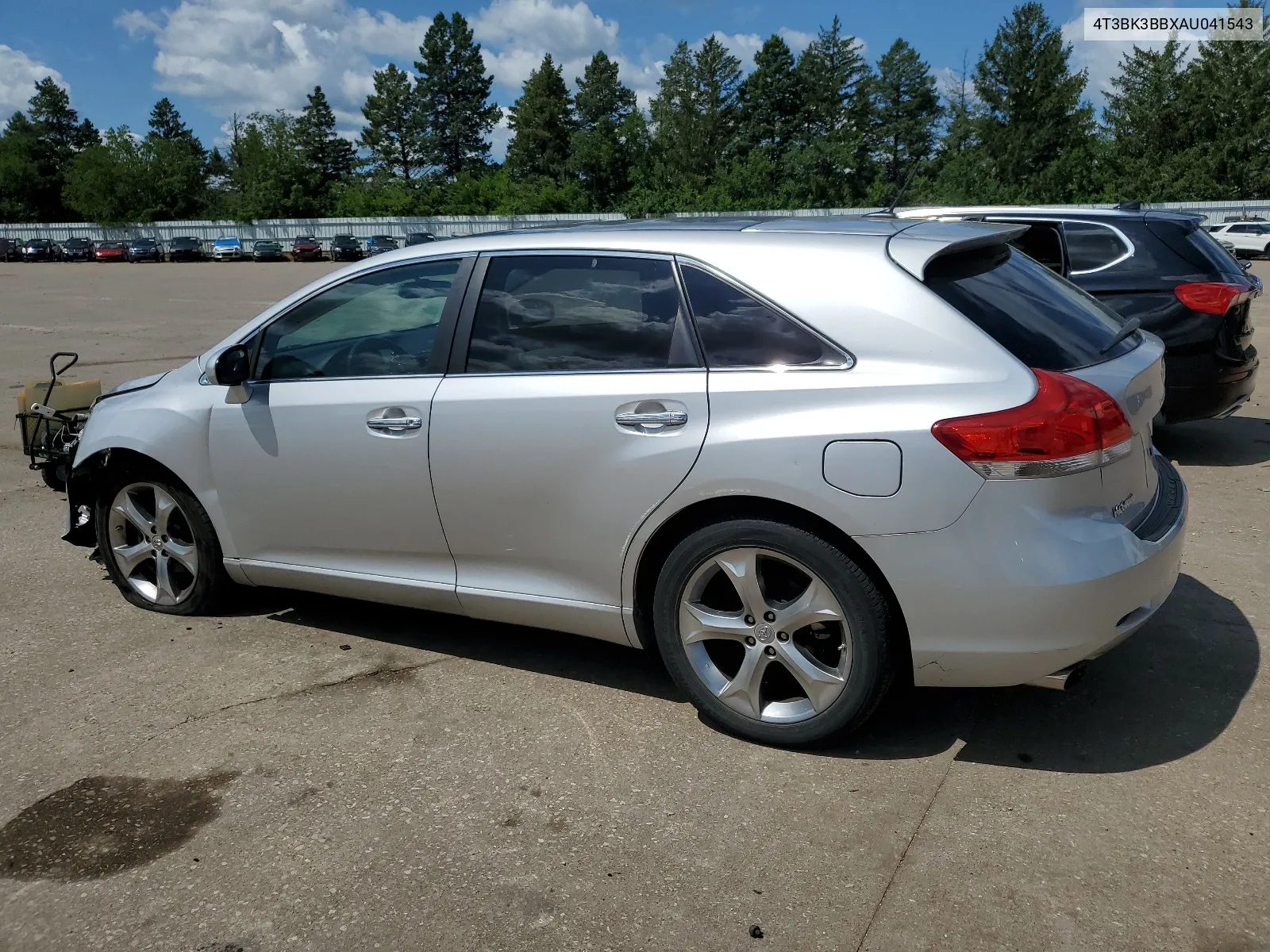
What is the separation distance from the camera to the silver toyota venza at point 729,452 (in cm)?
313

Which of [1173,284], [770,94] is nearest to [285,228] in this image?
[770,94]

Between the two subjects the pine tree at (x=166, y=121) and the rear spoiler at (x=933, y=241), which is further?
the pine tree at (x=166, y=121)

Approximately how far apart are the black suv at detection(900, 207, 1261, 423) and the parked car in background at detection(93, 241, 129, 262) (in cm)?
6315

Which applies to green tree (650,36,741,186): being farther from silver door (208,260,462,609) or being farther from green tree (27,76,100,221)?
silver door (208,260,462,609)

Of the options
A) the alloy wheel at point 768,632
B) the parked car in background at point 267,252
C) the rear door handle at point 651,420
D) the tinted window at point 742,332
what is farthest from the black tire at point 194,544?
the parked car in background at point 267,252

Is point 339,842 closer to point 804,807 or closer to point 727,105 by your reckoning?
point 804,807

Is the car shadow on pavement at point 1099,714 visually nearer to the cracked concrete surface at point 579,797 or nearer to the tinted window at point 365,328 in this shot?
the cracked concrete surface at point 579,797

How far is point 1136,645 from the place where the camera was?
14.0ft

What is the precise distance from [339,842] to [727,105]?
8291 centimetres

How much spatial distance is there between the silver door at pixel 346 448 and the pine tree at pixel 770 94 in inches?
3093

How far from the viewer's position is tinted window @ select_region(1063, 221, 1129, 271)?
7.56 metres

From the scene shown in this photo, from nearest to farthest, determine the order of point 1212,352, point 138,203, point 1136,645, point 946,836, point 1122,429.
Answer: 1. point 946,836
2. point 1122,429
3. point 1136,645
4. point 1212,352
5. point 138,203

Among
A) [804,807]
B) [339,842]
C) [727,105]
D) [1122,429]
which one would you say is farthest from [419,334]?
[727,105]

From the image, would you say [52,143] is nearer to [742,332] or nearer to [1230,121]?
Result: [1230,121]
